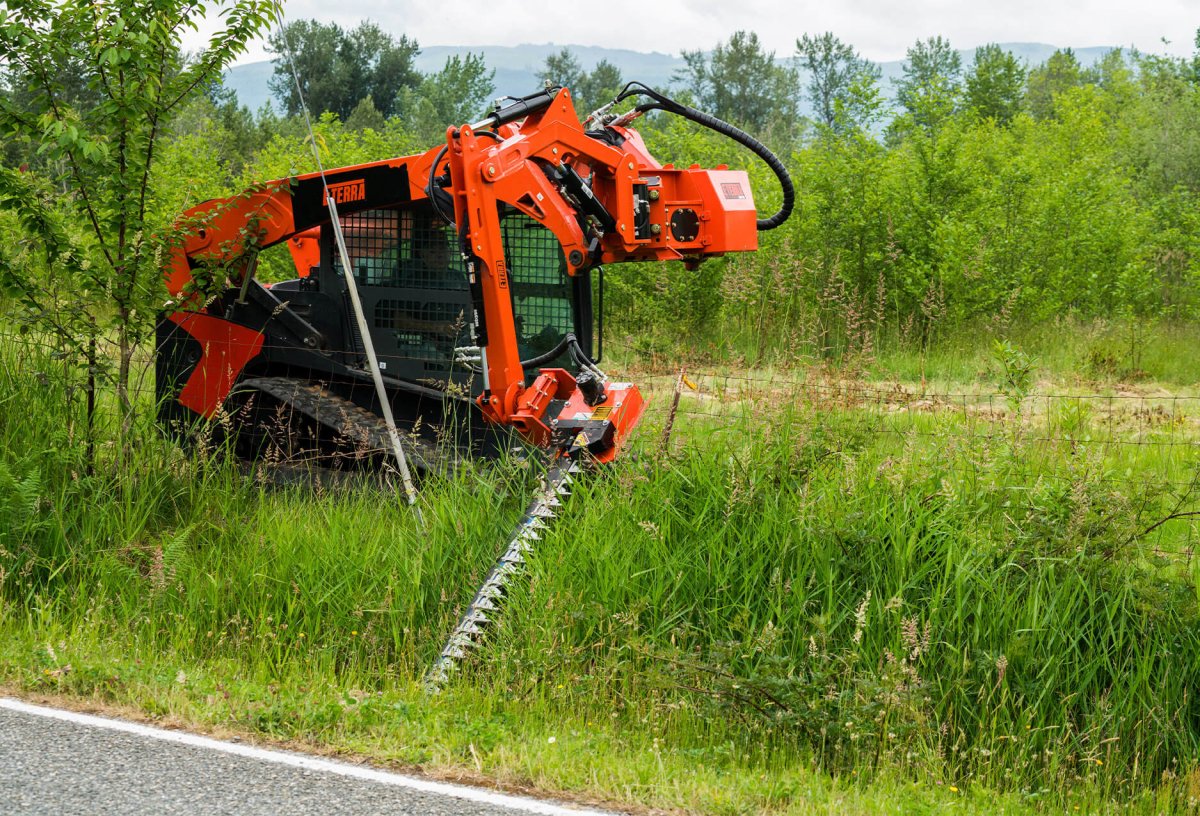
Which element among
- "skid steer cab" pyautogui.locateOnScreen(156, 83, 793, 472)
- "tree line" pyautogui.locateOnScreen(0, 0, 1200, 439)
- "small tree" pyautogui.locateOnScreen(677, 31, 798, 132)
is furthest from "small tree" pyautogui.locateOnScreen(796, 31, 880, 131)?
"skid steer cab" pyautogui.locateOnScreen(156, 83, 793, 472)

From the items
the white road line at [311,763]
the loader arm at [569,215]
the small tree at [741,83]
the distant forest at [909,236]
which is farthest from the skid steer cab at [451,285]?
the small tree at [741,83]

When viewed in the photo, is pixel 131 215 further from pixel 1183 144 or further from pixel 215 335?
pixel 1183 144

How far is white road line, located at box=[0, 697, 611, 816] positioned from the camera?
4.40 m

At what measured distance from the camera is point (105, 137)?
742 centimetres

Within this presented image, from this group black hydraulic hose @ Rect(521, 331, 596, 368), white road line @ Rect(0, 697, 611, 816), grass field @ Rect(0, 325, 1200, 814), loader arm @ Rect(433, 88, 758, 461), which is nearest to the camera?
white road line @ Rect(0, 697, 611, 816)

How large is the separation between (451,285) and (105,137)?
98.8 inches

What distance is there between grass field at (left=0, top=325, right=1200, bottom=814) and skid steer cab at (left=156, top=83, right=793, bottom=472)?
30.3 inches

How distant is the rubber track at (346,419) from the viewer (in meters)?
8.02

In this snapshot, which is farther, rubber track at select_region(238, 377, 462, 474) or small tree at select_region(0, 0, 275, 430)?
rubber track at select_region(238, 377, 462, 474)

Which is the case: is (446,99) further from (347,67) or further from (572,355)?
(572,355)

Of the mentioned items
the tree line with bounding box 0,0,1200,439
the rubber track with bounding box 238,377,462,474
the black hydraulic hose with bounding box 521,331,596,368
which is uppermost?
the tree line with bounding box 0,0,1200,439

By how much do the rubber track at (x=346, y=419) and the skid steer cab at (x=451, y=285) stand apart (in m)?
0.02

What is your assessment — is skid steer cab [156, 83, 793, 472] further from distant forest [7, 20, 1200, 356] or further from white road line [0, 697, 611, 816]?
distant forest [7, 20, 1200, 356]

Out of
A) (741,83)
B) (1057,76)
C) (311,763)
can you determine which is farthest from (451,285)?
(741,83)
